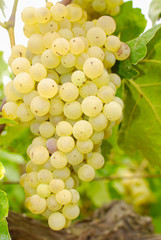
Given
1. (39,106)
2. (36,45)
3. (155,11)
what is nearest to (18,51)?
(36,45)

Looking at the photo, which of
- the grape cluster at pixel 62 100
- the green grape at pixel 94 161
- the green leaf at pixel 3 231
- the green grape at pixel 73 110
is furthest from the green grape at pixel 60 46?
the green leaf at pixel 3 231

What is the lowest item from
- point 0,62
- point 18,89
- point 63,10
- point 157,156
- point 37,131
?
point 157,156

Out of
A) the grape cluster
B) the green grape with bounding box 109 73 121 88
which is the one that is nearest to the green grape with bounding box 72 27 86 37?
the grape cluster

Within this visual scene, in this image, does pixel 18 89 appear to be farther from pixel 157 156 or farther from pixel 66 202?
pixel 157 156

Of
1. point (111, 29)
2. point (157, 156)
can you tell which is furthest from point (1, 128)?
point (157, 156)

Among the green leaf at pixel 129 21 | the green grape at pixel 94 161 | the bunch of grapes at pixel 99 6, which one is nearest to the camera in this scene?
the green grape at pixel 94 161

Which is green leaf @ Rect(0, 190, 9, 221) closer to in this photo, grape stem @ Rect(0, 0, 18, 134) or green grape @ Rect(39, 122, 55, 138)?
green grape @ Rect(39, 122, 55, 138)

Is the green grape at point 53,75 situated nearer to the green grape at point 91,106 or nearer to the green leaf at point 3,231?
the green grape at point 91,106
